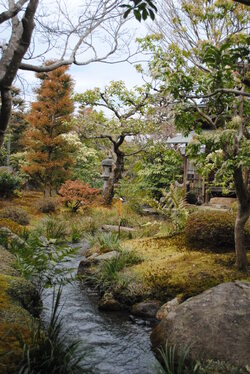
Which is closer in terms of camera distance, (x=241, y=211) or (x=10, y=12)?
(x=10, y=12)

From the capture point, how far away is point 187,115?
525 cm

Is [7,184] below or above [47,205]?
above

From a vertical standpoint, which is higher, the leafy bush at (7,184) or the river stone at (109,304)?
the leafy bush at (7,184)

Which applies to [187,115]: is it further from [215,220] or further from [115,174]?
[115,174]

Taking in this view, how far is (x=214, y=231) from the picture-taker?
23.0 ft

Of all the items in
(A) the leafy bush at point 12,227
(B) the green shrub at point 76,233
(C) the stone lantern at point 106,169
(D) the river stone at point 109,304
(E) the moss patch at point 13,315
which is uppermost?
(C) the stone lantern at point 106,169

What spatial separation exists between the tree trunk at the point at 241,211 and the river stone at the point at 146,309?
5.04 feet

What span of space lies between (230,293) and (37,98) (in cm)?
1701

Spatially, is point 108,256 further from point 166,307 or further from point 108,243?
point 166,307

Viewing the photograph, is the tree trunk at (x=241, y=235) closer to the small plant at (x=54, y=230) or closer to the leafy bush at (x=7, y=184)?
the small plant at (x=54, y=230)

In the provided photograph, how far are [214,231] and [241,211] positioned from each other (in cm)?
154

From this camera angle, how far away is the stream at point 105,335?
12.6ft

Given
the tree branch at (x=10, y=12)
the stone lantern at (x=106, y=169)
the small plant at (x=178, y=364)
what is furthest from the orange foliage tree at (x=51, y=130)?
the small plant at (x=178, y=364)

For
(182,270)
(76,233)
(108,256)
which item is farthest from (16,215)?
(182,270)
